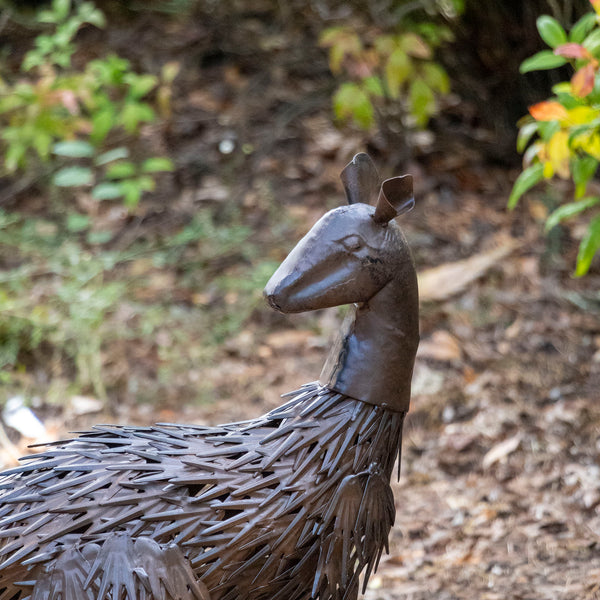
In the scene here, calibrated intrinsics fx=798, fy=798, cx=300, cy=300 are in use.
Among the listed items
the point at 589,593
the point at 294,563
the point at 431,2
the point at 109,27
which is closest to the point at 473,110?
the point at 431,2

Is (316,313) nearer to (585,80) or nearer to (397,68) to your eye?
(397,68)

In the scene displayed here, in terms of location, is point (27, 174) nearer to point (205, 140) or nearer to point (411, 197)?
point (205, 140)

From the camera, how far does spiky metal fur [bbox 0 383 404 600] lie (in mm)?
1806

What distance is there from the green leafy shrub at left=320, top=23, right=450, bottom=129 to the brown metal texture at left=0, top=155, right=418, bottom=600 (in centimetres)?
293

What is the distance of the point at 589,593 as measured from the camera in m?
2.57

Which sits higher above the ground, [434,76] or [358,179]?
[358,179]

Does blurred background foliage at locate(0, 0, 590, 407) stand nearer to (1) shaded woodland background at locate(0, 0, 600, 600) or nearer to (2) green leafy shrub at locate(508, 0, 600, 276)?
(1) shaded woodland background at locate(0, 0, 600, 600)

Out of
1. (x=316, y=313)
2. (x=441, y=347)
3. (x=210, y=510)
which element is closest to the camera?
(x=210, y=510)

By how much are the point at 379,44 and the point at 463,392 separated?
2.20m

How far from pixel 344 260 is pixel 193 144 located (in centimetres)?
434

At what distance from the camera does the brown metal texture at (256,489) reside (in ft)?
5.96

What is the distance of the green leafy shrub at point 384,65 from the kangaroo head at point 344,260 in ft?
10.1

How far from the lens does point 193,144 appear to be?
6055mm

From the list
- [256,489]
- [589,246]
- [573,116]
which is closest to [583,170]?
[589,246]
